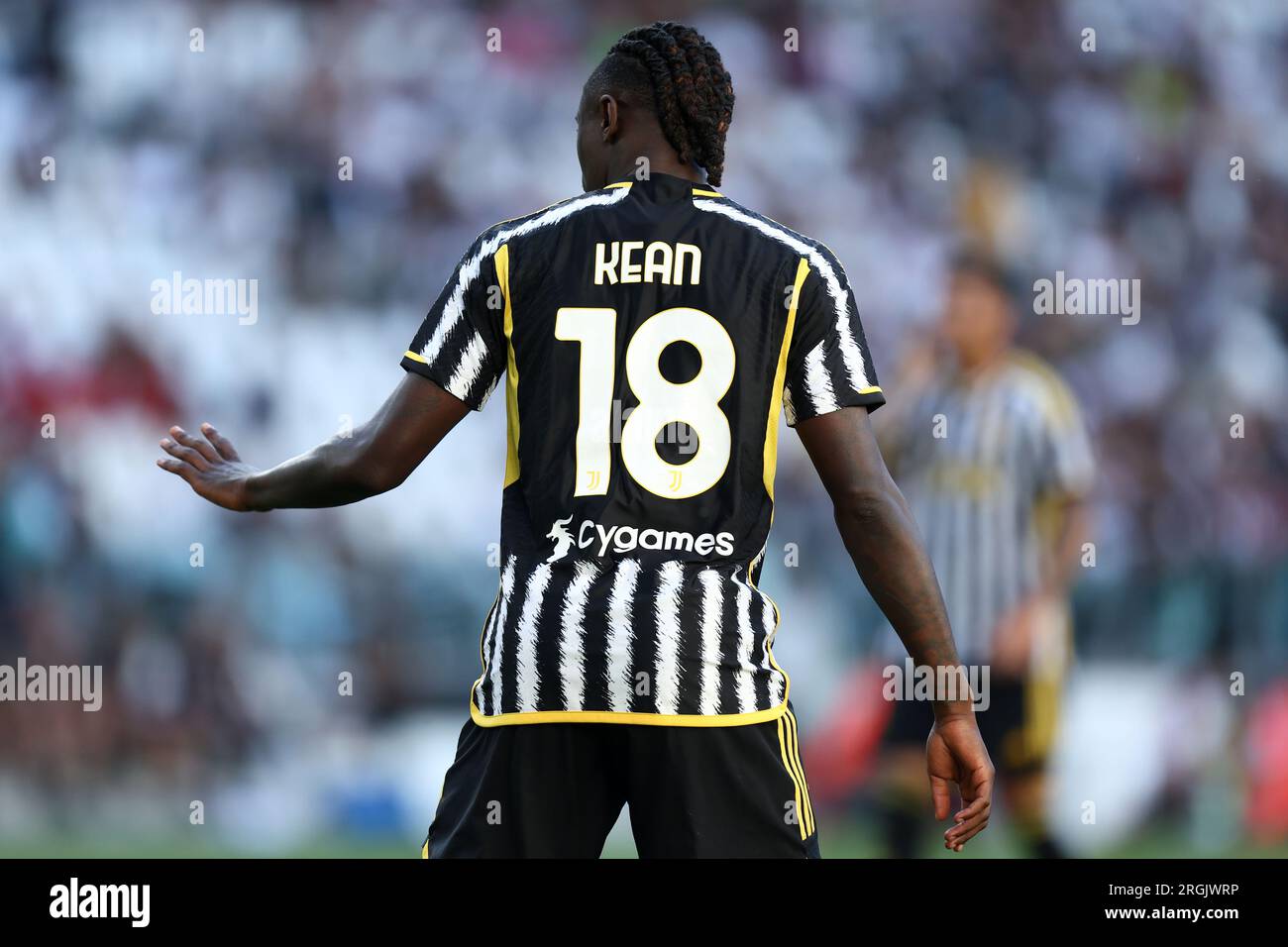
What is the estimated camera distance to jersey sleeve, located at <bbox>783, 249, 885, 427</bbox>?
2.37 metres

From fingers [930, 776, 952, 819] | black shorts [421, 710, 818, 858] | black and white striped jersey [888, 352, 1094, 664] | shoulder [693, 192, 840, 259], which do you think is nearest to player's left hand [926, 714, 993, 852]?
fingers [930, 776, 952, 819]

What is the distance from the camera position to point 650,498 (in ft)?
7.55

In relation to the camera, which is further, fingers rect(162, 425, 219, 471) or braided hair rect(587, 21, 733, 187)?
fingers rect(162, 425, 219, 471)

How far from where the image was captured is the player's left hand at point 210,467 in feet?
8.59

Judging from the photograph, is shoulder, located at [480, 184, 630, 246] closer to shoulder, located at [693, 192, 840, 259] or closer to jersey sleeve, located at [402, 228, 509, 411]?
jersey sleeve, located at [402, 228, 509, 411]

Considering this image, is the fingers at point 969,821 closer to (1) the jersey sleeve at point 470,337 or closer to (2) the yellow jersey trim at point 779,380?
(2) the yellow jersey trim at point 779,380

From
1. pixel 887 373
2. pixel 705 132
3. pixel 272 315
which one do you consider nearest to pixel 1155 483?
pixel 887 373

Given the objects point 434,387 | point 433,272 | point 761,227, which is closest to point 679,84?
point 761,227

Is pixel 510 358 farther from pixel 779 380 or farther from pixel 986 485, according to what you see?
pixel 986 485

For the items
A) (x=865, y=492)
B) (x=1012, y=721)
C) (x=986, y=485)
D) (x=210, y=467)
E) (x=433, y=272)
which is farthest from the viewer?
(x=433, y=272)

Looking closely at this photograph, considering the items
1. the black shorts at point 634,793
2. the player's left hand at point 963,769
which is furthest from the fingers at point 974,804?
the black shorts at point 634,793

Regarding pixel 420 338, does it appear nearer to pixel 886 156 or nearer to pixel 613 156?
pixel 613 156

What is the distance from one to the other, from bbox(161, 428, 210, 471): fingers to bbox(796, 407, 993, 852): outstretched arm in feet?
3.53

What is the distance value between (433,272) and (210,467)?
13.1 ft
